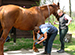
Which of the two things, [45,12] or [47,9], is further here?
[47,9]

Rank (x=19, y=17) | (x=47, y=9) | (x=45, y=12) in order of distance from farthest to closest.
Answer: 1. (x=47, y=9)
2. (x=45, y=12)
3. (x=19, y=17)

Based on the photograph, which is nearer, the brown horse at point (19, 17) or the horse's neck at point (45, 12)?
the brown horse at point (19, 17)

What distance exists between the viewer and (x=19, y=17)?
12.7 feet

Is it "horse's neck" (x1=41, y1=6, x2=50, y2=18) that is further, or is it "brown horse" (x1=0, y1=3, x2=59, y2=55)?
"horse's neck" (x1=41, y1=6, x2=50, y2=18)

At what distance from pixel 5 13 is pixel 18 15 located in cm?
50

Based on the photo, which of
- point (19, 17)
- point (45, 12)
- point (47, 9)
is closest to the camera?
point (19, 17)

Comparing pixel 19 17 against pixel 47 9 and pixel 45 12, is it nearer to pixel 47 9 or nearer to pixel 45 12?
pixel 45 12

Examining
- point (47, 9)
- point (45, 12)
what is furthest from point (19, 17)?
point (47, 9)

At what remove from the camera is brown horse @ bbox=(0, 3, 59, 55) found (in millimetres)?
3527

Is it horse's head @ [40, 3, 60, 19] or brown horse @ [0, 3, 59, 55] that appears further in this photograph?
horse's head @ [40, 3, 60, 19]

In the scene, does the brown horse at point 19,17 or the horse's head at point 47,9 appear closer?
Answer: the brown horse at point 19,17

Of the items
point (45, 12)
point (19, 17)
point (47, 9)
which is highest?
point (47, 9)

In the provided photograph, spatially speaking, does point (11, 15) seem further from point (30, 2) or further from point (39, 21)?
point (30, 2)

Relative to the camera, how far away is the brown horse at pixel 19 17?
139 inches
